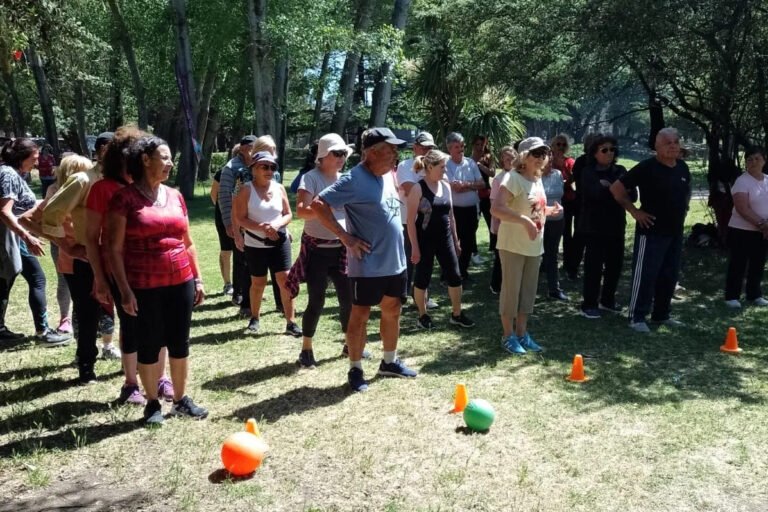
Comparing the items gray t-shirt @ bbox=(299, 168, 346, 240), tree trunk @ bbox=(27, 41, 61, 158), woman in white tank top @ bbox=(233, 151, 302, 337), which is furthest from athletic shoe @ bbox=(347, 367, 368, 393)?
tree trunk @ bbox=(27, 41, 61, 158)

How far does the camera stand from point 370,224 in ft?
15.6

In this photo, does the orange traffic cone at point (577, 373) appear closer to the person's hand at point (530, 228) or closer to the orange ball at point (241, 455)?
the person's hand at point (530, 228)

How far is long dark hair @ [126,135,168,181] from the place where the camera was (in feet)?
13.3

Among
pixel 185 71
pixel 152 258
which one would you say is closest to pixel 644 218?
pixel 152 258

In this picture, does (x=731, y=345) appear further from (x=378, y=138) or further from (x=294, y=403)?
(x=294, y=403)

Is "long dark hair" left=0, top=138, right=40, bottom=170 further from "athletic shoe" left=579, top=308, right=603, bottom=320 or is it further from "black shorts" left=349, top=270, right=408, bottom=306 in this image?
"athletic shoe" left=579, top=308, right=603, bottom=320

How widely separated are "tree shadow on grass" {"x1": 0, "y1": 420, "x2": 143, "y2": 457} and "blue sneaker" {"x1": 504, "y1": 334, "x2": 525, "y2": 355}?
3.02m

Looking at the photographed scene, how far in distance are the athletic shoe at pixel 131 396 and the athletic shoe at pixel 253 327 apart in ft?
6.28

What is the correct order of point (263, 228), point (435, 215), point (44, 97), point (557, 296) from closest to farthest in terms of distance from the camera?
point (263, 228)
point (435, 215)
point (557, 296)
point (44, 97)

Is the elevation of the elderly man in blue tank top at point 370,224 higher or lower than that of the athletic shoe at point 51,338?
higher

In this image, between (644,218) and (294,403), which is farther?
(644,218)

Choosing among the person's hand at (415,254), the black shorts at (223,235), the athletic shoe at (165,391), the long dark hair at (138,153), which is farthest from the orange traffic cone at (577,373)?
the black shorts at (223,235)

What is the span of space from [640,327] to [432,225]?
2.23m

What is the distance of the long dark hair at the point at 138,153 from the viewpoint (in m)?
4.04
